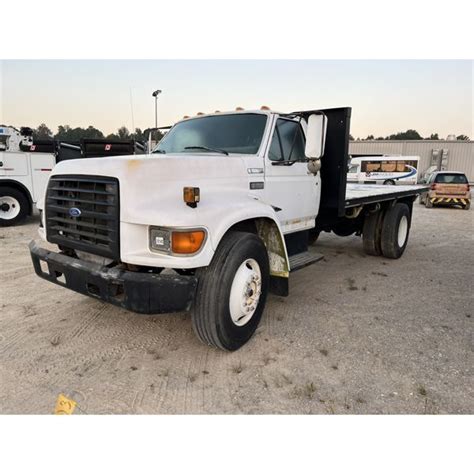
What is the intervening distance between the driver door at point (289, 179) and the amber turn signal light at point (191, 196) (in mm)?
1180

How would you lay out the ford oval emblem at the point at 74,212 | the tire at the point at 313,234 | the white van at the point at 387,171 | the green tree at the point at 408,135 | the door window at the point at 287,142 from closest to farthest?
the ford oval emblem at the point at 74,212, the door window at the point at 287,142, the tire at the point at 313,234, the white van at the point at 387,171, the green tree at the point at 408,135

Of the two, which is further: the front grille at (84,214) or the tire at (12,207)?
the tire at (12,207)

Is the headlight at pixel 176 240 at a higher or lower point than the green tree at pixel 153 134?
lower

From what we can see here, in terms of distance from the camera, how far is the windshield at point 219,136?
384 cm

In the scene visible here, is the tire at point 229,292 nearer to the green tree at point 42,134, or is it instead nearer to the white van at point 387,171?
the green tree at point 42,134

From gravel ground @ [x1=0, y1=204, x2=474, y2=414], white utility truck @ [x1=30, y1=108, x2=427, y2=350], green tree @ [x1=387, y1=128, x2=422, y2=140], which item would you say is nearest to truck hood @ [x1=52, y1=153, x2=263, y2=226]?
white utility truck @ [x1=30, y1=108, x2=427, y2=350]

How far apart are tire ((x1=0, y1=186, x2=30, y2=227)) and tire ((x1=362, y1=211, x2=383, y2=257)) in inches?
331

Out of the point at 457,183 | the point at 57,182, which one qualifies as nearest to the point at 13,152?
the point at 57,182

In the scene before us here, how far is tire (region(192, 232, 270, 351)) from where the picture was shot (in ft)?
9.50

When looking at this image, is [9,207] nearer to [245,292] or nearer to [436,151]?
[245,292]

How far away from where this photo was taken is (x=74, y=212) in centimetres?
304

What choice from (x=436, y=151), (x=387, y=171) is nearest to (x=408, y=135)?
(x=436, y=151)

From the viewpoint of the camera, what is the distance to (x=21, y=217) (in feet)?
31.5

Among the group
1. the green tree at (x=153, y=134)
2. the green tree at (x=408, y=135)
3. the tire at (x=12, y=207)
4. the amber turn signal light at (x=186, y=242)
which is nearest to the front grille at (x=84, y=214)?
the amber turn signal light at (x=186, y=242)
